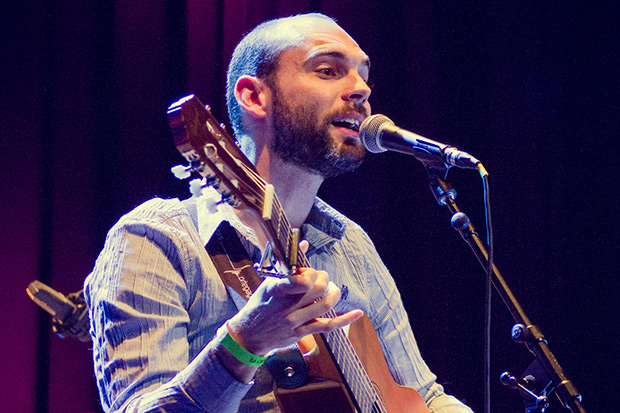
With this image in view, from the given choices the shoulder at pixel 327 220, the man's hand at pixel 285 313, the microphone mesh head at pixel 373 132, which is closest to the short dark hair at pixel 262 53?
the shoulder at pixel 327 220

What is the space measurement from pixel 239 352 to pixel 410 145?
28.8 inches

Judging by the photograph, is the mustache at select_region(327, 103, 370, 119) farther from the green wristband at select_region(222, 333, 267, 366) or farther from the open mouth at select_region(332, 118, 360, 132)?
the green wristband at select_region(222, 333, 267, 366)

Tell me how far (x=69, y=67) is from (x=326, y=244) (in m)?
1.52

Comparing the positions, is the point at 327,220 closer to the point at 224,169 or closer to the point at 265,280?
the point at 265,280

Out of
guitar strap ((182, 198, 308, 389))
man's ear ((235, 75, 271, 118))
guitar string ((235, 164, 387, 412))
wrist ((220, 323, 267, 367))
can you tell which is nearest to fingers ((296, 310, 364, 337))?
wrist ((220, 323, 267, 367))

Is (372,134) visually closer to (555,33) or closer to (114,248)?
(114,248)

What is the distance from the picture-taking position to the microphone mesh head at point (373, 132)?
170 centimetres

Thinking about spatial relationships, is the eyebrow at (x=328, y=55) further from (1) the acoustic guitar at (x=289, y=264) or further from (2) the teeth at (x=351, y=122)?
(1) the acoustic guitar at (x=289, y=264)

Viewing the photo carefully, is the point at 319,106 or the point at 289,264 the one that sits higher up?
the point at 319,106

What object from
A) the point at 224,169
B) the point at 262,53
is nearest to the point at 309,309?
the point at 224,169

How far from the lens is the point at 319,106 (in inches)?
78.3

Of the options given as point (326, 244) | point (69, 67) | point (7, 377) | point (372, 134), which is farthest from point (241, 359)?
point (69, 67)

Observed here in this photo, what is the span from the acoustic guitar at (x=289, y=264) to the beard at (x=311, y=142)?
440 millimetres

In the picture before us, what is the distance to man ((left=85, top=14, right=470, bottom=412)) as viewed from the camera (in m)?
1.30
